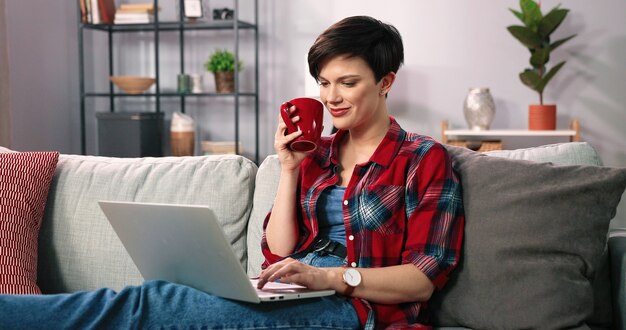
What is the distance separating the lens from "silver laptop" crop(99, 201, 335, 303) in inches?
57.3

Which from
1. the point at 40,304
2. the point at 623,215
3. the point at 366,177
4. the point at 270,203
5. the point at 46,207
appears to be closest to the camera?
the point at 40,304

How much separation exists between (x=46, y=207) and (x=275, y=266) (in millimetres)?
928

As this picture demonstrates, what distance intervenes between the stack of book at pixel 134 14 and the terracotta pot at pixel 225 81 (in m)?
0.56

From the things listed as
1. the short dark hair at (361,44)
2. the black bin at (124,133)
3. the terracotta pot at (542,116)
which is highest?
the short dark hair at (361,44)

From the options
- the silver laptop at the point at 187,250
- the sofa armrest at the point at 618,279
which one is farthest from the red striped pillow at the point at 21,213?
the sofa armrest at the point at 618,279

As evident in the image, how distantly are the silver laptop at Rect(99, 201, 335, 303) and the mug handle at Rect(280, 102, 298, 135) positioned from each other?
322mm

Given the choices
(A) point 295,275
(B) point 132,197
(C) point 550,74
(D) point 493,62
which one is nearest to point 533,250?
(A) point 295,275

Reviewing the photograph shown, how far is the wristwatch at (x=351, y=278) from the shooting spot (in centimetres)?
166

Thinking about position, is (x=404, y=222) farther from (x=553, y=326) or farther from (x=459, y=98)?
(x=459, y=98)

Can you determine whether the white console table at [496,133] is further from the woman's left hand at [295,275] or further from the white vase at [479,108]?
the woman's left hand at [295,275]

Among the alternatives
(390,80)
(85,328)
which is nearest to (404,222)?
(390,80)

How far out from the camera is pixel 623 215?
4379mm

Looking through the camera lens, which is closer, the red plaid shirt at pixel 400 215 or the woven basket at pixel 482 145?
the red plaid shirt at pixel 400 215

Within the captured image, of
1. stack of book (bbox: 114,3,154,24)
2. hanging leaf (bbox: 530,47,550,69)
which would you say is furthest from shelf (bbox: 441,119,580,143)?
stack of book (bbox: 114,3,154,24)
